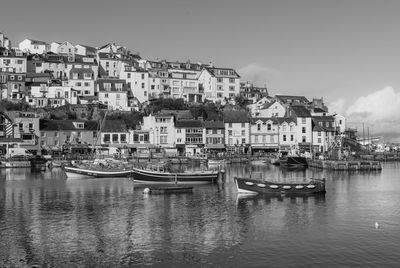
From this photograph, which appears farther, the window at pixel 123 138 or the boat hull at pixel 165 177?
the window at pixel 123 138

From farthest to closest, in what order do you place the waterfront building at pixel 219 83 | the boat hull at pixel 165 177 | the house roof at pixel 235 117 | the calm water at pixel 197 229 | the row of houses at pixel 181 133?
the waterfront building at pixel 219 83, the house roof at pixel 235 117, the row of houses at pixel 181 133, the boat hull at pixel 165 177, the calm water at pixel 197 229

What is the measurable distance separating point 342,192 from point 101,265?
32570mm

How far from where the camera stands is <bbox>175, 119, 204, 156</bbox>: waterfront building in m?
102

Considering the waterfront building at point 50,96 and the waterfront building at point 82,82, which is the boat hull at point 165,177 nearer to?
the waterfront building at point 50,96

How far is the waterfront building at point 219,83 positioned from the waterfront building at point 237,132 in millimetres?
23010

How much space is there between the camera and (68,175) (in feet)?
215

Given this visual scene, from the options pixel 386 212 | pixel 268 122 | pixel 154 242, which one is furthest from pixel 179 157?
pixel 154 242

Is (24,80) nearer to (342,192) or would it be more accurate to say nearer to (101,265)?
(342,192)

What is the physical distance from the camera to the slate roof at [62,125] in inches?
3775

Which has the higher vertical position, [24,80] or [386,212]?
[24,80]

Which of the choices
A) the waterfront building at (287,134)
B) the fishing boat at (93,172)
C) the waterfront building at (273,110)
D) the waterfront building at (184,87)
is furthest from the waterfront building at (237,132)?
the fishing boat at (93,172)

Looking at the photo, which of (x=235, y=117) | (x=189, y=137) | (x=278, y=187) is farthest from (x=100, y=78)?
(x=278, y=187)

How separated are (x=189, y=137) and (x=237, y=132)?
1213cm

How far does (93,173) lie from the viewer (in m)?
66.4
